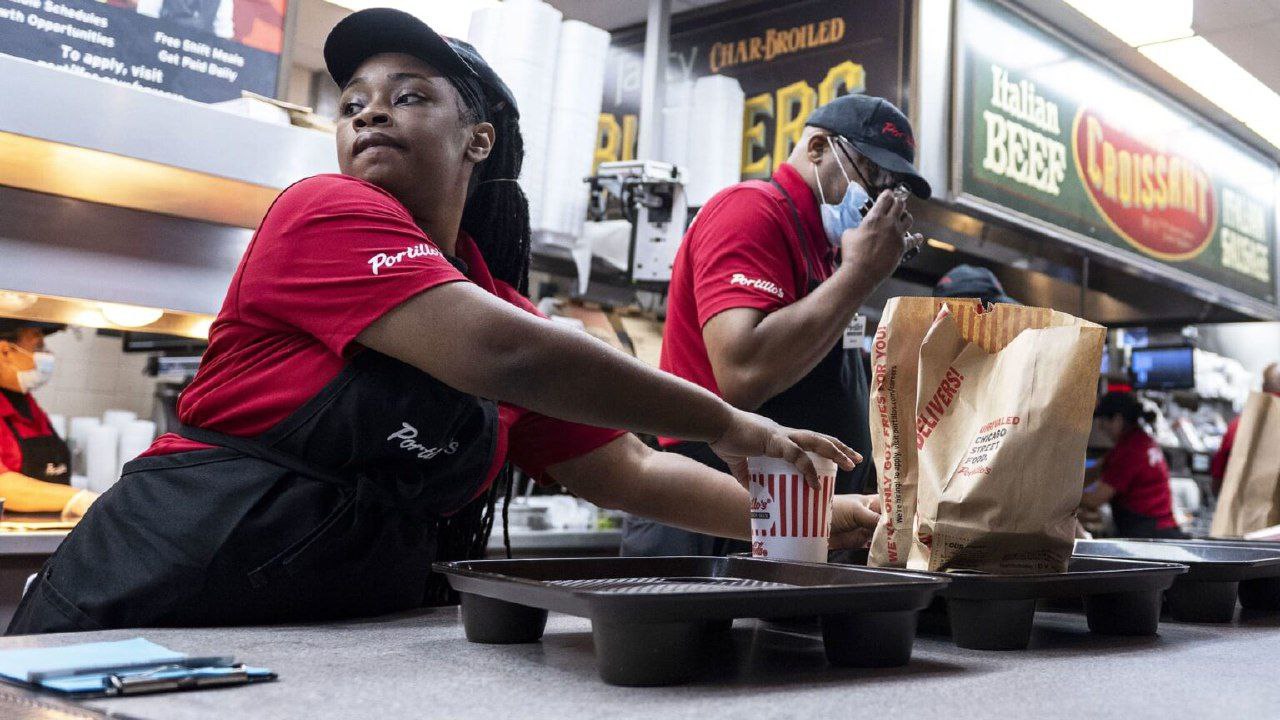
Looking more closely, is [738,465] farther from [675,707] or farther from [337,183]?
[675,707]

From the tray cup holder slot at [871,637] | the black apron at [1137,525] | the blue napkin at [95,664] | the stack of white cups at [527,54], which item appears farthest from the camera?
the black apron at [1137,525]

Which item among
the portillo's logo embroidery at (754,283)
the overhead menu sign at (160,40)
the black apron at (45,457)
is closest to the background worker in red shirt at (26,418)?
the black apron at (45,457)

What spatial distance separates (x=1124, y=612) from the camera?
1.10 meters

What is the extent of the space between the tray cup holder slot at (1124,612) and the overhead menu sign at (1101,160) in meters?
2.98

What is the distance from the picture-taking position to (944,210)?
399 centimetres

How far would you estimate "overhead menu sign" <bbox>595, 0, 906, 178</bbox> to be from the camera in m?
3.89

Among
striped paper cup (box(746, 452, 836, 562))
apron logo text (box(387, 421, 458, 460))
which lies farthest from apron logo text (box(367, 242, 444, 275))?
striped paper cup (box(746, 452, 836, 562))

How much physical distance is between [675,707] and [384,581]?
1.95ft

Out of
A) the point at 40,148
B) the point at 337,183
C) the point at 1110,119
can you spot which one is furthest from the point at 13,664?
the point at 1110,119

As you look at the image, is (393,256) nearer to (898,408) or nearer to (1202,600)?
(898,408)

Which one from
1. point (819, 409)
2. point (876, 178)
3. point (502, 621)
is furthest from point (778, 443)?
point (876, 178)

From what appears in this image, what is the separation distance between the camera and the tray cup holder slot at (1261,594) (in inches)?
55.4

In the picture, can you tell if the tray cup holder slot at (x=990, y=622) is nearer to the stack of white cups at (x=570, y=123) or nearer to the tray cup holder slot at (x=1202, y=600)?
the tray cup holder slot at (x=1202, y=600)

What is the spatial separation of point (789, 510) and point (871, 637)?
320 millimetres
